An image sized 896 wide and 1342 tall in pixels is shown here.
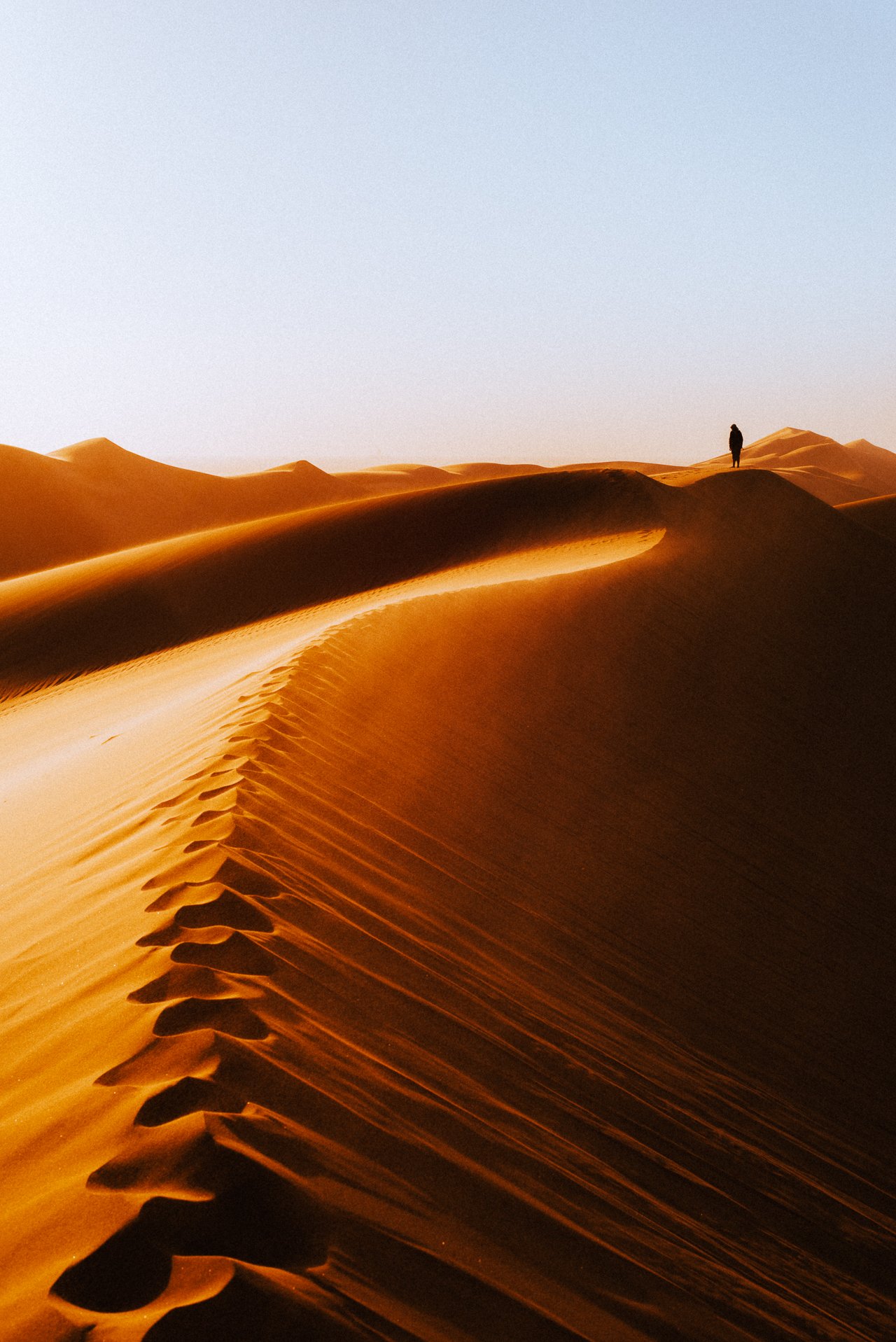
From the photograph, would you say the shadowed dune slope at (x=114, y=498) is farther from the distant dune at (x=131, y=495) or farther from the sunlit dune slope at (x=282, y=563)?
the sunlit dune slope at (x=282, y=563)

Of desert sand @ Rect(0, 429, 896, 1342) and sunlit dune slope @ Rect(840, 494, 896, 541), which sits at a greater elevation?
sunlit dune slope @ Rect(840, 494, 896, 541)

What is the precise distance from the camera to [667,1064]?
4.11m

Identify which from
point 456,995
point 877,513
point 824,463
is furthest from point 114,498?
point 824,463

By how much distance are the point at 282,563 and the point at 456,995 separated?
18105mm

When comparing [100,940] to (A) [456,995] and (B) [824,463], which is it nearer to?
(A) [456,995]

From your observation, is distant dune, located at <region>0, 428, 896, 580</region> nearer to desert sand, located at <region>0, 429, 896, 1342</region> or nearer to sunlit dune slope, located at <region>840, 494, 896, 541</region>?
sunlit dune slope, located at <region>840, 494, 896, 541</region>

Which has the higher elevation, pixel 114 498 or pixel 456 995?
pixel 114 498

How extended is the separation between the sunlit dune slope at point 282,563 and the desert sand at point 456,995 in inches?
261

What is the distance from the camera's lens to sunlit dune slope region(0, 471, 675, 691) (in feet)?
60.3

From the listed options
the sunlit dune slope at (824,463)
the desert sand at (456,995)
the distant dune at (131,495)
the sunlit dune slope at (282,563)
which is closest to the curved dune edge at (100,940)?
the desert sand at (456,995)

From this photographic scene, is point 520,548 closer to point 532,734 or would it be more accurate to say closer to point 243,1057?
point 532,734

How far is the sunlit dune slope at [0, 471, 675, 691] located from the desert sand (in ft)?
21.7

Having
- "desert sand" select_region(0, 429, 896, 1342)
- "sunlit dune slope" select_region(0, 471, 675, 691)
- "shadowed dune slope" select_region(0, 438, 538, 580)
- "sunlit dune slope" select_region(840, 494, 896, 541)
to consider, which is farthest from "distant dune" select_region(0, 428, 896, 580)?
"desert sand" select_region(0, 429, 896, 1342)

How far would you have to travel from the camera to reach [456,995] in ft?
11.9
